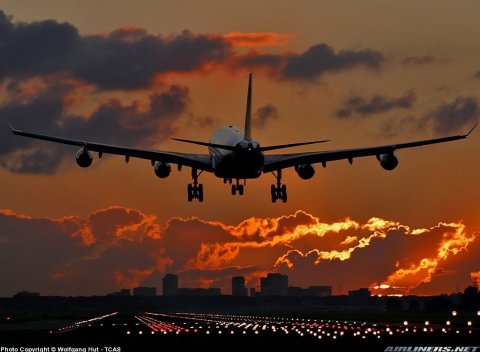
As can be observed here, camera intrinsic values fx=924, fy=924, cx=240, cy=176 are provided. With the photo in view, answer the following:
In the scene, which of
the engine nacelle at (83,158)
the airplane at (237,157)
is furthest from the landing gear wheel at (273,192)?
the engine nacelle at (83,158)

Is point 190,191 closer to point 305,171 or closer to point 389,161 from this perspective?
point 305,171

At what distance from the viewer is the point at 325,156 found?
101438 millimetres

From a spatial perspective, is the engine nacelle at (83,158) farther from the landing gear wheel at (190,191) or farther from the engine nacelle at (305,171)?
the engine nacelle at (305,171)

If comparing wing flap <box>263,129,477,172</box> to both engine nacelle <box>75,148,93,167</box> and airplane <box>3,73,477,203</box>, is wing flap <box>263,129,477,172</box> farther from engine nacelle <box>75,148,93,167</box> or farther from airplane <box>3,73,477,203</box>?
engine nacelle <box>75,148,93,167</box>

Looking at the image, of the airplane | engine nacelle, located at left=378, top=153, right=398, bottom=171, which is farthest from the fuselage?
engine nacelle, located at left=378, top=153, right=398, bottom=171

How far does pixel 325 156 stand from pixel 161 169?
18165 millimetres

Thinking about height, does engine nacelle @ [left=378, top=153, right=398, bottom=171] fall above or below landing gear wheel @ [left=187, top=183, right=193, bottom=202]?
above

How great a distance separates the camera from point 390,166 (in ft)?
322

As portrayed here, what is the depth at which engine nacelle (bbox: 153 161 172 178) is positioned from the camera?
102 m

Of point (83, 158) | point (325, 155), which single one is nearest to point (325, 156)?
point (325, 155)

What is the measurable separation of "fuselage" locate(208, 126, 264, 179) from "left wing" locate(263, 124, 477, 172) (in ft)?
→ 19.0

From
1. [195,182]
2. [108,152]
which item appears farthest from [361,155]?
[108,152]

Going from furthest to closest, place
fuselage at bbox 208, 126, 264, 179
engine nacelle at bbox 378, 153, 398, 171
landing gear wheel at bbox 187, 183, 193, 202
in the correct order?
landing gear wheel at bbox 187, 183, 193, 202, engine nacelle at bbox 378, 153, 398, 171, fuselage at bbox 208, 126, 264, 179

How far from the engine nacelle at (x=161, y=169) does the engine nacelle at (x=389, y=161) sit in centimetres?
2351
